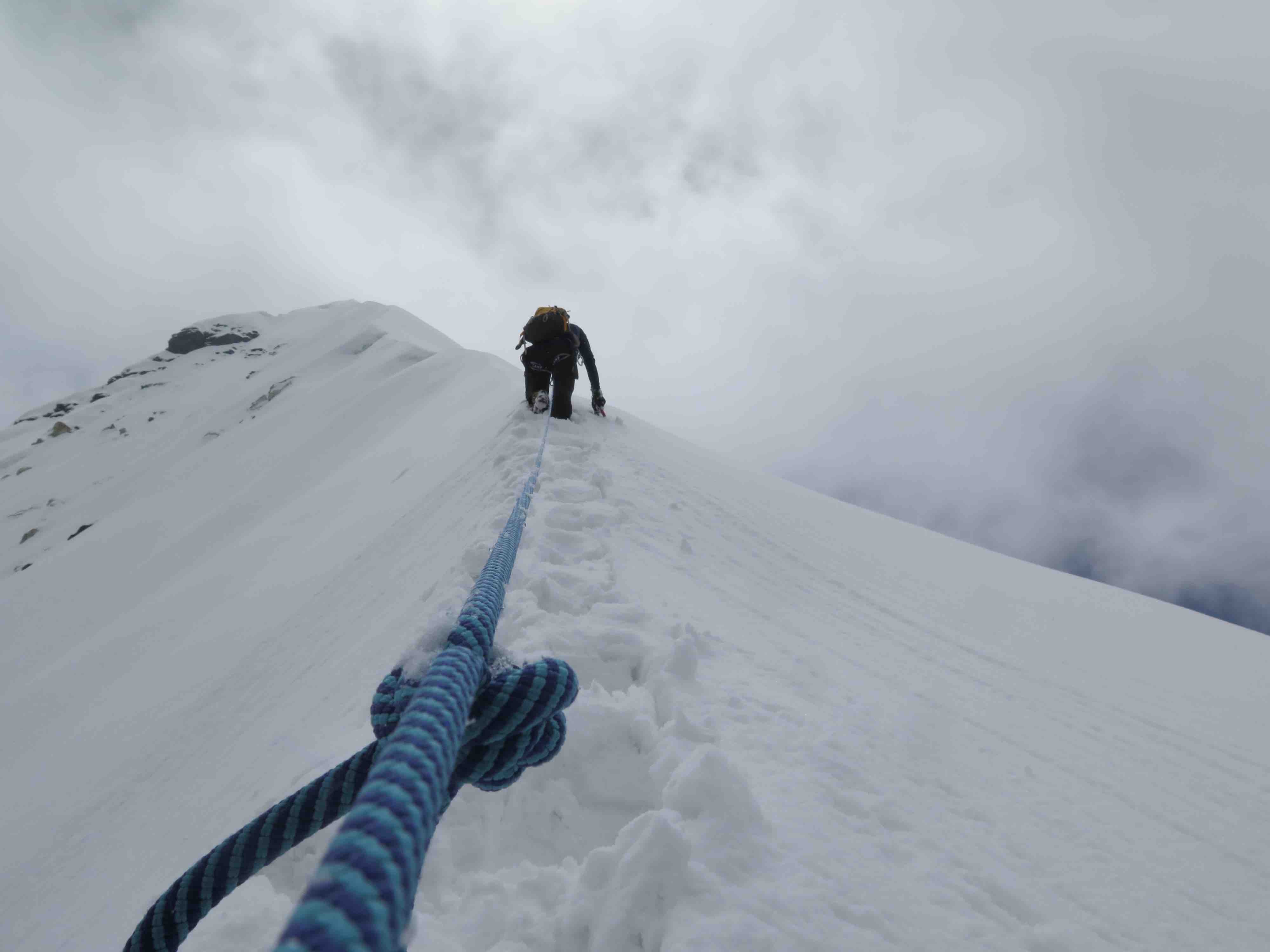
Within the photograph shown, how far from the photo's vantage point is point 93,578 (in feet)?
39.2

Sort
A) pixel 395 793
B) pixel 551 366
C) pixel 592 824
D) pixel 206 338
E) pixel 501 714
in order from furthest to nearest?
1. pixel 206 338
2. pixel 551 366
3. pixel 592 824
4. pixel 501 714
5. pixel 395 793

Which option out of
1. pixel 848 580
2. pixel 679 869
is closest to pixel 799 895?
pixel 679 869

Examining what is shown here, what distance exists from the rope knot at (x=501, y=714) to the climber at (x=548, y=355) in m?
4.62

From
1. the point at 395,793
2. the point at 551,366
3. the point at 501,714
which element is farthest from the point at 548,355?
the point at 395,793

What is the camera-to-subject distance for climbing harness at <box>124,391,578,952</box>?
502 millimetres

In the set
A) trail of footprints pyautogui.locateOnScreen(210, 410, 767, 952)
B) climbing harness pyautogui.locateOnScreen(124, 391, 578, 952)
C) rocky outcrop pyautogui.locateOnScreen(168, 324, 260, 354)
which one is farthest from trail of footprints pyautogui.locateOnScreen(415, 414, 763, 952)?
rocky outcrop pyautogui.locateOnScreen(168, 324, 260, 354)

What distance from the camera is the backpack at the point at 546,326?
5766 millimetres

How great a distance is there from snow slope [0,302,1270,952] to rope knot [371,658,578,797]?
0.18 m

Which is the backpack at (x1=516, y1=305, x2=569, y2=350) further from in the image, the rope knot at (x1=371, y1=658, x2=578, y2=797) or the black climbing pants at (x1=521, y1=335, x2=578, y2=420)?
the rope knot at (x1=371, y1=658, x2=578, y2=797)

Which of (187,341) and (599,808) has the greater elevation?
(187,341)

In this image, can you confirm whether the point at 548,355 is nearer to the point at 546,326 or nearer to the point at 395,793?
the point at 546,326

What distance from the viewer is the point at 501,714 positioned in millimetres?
1023

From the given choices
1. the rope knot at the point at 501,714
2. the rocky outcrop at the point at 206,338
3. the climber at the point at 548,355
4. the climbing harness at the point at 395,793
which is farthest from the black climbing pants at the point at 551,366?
the rocky outcrop at the point at 206,338

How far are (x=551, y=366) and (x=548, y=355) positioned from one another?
126mm
